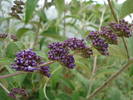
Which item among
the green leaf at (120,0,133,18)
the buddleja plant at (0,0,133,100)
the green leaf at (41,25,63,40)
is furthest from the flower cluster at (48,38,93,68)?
the green leaf at (41,25,63,40)

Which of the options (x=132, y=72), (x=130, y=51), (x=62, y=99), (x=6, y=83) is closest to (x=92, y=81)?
(x=62, y=99)

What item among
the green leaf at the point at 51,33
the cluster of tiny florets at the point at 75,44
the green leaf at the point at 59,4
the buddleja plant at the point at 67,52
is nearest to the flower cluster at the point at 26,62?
the buddleja plant at the point at 67,52

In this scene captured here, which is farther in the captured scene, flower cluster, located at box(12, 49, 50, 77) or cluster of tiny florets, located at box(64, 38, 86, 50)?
cluster of tiny florets, located at box(64, 38, 86, 50)

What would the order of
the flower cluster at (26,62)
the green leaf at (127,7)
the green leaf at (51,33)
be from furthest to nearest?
1. the green leaf at (51,33)
2. the green leaf at (127,7)
3. the flower cluster at (26,62)

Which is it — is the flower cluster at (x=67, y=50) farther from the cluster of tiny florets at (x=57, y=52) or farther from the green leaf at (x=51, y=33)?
the green leaf at (x=51, y=33)

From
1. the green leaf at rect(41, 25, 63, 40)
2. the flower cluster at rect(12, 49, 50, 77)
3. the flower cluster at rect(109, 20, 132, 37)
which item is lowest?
the flower cluster at rect(12, 49, 50, 77)

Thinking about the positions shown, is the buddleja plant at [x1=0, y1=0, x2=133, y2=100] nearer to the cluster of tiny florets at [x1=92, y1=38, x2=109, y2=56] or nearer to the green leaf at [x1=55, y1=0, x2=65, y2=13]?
the cluster of tiny florets at [x1=92, y1=38, x2=109, y2=56]
